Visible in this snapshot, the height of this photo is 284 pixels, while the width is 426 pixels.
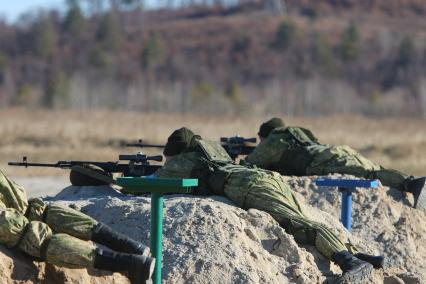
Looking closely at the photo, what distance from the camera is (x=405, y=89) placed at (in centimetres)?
7788

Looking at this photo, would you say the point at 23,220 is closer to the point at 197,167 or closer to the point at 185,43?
the point at 197,167

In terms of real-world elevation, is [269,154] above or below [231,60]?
above

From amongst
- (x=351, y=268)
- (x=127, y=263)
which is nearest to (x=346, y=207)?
(x=351, y=268)

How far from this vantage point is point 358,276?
28.4ft

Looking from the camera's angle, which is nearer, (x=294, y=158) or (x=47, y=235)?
(x=47, y=235)

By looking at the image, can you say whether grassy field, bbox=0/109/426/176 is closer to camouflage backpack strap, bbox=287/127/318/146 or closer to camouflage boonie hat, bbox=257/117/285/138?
camouflage boonie hat, bbox=257/117/285/138

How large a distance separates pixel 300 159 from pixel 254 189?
11.7 feet

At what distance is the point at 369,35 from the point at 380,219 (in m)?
81.3

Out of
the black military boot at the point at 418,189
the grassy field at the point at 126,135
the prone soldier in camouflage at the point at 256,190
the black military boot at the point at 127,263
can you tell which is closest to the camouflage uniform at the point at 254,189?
the prone soldier in camouflage at the point at 256,190

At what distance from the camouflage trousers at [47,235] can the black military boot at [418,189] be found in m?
5.46

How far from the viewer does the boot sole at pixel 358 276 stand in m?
8.50

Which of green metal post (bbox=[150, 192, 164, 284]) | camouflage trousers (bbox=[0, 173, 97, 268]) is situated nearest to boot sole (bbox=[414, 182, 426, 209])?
green metal post (bbox=[150, 192, 164, 284])

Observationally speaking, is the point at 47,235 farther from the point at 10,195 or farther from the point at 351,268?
the point at 351,268

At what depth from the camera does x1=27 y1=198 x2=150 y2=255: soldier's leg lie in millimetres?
7859
